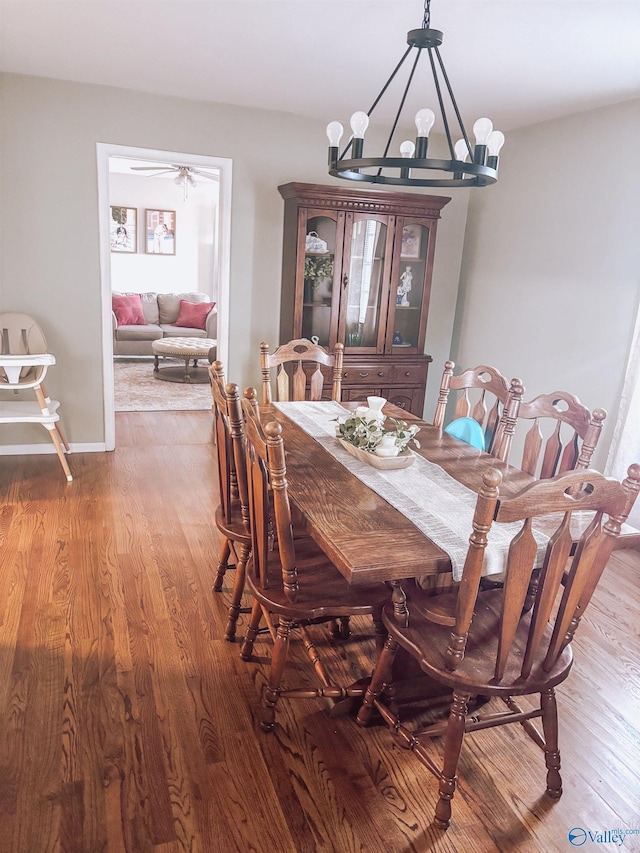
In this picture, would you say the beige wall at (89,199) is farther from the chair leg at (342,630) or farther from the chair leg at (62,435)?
the chair leg at (342,630)

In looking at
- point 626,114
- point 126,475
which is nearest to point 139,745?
point 126,475

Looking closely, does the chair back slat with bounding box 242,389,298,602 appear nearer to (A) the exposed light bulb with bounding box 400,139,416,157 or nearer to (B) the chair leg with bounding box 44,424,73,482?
(A) the exposed light bulb with bounding box 400,139,416,157

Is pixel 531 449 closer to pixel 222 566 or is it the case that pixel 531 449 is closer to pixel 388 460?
pixel 388 460

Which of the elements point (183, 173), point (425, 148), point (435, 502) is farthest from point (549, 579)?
point (183, 173)

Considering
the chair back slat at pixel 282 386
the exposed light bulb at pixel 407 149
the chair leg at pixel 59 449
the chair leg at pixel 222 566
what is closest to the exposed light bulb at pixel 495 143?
the exposed light bulb at pixel 407 149

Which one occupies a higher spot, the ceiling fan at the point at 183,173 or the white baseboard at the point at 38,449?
the ceiling fan at the point at 183,173

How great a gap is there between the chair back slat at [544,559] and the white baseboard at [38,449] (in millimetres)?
3474

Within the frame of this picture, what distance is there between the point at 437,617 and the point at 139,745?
3.18 ft

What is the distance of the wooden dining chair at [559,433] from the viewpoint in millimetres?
2314

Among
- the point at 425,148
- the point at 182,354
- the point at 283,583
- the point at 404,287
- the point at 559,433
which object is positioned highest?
the point at 425,148

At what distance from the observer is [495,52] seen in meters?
2.90

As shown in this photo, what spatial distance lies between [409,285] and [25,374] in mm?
2688

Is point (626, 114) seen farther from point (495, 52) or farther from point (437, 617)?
point (437, 617)

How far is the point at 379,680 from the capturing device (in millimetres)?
1937
